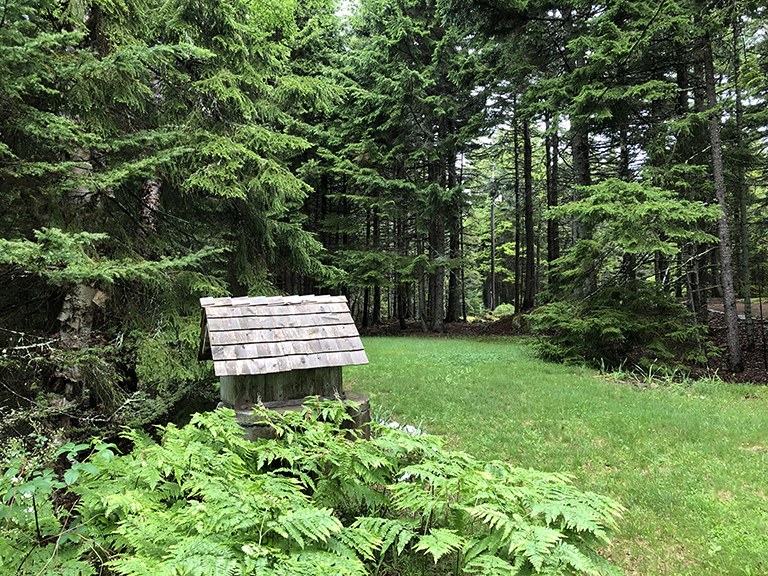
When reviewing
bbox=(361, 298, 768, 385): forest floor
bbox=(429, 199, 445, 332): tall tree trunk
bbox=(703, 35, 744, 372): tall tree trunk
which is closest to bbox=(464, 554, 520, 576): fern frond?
bbox=(361, 298, 768, 385): forest floor

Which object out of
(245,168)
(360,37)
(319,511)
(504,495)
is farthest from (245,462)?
(360,37)

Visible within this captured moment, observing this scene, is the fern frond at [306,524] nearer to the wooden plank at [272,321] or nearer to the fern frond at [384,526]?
the fern frond at [384,526]

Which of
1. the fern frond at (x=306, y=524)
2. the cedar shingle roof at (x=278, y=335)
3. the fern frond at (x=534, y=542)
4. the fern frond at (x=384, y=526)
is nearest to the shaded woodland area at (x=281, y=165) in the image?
the cedar shingle roof at (x=278, y=335)

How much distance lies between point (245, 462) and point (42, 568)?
118 centimetres

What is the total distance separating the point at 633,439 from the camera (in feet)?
18.1

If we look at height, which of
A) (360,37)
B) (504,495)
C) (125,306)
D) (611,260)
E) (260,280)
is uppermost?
(360,37)

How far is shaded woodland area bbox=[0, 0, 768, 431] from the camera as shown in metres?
4.26

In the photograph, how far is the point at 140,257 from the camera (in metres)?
5.18

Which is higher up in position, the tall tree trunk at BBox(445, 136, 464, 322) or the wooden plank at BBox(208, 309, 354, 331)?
the tall tree trunk at BBox(445, 136, 464, 322)

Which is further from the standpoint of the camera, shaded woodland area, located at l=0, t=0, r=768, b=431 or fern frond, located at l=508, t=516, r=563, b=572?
shaded woodland area, located at l=0, t=0, r=768, b=431

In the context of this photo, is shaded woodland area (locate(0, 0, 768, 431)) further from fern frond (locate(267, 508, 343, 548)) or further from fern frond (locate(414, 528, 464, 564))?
fern frond (locate(414, 528, 464, 564))

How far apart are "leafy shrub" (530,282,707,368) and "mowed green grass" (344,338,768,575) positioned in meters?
1.12

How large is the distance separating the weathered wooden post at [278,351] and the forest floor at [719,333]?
9684 mm

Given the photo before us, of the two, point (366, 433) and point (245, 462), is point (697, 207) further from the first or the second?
point (245, 462)
